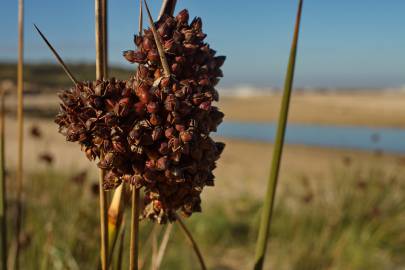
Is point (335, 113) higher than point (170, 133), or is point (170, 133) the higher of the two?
point (335, 113)

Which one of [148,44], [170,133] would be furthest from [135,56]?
[170,133]

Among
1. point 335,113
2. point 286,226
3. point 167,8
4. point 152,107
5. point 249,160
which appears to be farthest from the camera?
point 335,113

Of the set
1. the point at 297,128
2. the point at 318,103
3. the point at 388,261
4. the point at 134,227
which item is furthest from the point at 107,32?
the point at 318,103

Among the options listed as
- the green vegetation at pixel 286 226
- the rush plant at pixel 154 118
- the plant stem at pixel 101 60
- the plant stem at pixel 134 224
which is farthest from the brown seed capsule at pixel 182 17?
the green vegetation at pixel 286 226

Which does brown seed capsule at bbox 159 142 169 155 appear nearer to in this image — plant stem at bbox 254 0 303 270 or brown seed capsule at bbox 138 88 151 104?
brown seed capsule at bbox 138 88 151 104

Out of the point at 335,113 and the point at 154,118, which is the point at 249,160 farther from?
the point at 335,113

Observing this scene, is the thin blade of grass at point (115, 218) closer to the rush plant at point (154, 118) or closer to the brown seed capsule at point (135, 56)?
the rush plant at point (154, 118)

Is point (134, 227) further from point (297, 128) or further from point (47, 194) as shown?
point (297, 128)
